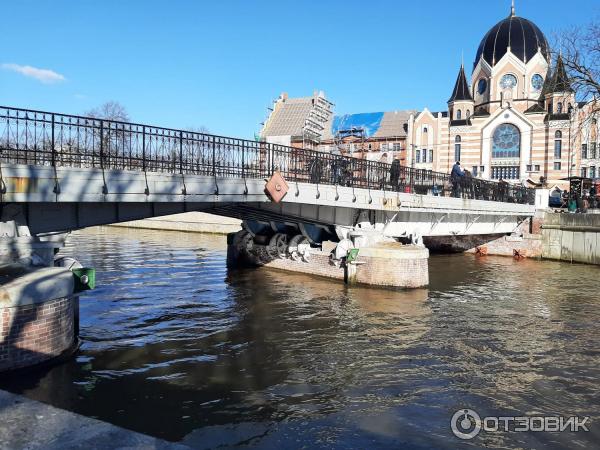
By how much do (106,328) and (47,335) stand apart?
3803mm

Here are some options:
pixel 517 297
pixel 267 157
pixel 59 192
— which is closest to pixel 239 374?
pixel 59 192

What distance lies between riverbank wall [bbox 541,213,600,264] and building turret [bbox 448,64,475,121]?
3942 centimetres

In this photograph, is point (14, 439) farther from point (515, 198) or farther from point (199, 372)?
point (515, 198)

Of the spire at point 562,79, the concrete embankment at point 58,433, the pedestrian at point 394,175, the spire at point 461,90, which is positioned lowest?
the concrete embankment at point 58,433

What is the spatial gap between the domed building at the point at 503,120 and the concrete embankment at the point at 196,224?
33.3 m

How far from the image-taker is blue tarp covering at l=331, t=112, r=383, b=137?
78.9 metres

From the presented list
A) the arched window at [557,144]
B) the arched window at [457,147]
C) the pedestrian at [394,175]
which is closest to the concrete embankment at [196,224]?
the pedestrian at [394,175]

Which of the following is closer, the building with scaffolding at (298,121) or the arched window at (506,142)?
the arched window at (506,142)

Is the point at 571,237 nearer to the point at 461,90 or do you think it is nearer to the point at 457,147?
the point at 457,147

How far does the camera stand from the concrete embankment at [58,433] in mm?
4008

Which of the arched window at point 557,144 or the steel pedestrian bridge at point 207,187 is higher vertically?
the arched window at point 557,144

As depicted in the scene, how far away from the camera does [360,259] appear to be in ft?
67.9

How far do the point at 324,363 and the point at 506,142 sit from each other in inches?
2362

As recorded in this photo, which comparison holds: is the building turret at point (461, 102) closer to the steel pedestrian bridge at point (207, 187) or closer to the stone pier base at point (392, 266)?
A: the steel pedestrian bridge at point (207, 187)
